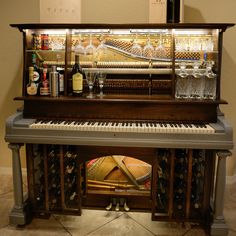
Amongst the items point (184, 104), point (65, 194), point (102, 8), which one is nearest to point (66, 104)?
point (65, 194)

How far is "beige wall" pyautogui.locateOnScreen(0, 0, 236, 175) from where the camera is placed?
9.08 ft

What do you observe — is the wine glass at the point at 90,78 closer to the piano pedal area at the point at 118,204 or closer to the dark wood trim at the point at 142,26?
the dark wood trim at the point at 142,26

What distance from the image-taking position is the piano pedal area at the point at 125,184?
2314mm

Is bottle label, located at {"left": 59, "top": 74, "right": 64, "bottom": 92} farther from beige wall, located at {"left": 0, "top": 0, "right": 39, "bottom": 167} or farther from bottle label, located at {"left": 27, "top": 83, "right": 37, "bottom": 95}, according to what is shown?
beige wall, located at {"left": 0, "top": 0, "right": 39, "bottom": 167}

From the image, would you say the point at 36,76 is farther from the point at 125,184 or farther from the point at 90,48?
the point at 125,184

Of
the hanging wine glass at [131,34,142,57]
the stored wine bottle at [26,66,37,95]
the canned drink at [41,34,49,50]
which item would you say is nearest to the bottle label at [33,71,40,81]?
the stored wine bottle at [26,66,37,95]

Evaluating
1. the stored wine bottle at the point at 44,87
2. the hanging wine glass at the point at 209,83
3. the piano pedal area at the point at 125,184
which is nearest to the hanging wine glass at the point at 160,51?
the hanging wine glass at the point at 209,83

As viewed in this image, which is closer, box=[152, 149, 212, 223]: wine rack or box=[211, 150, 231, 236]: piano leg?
box=[211, 150, 231, 236]: piano leg

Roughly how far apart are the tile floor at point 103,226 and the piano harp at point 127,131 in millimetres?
85

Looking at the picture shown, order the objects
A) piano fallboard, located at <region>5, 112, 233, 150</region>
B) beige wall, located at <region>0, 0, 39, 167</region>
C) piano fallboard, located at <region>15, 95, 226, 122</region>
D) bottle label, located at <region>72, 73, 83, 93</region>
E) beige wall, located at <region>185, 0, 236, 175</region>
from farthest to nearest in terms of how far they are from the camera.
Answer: beige wall, located at <region>0, 0, 39, 167</region> < beige wall, located at <region>185, 0, 236, 175</region> < bottle label, located at <region>72, 73, 83, 93</region> < piano fallboard, located at <region>15, 95, 226, 122</region> < piano fallboard, located at <region>5, 112, 233, 150</region>

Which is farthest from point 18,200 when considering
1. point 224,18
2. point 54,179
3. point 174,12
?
point 224,18

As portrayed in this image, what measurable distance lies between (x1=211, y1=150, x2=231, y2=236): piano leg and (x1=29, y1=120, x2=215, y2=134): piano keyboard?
0.98 ft

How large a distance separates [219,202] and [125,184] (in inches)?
34.2

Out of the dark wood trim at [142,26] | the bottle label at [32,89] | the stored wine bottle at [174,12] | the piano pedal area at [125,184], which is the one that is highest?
the stored wine bottle at [174,12]
